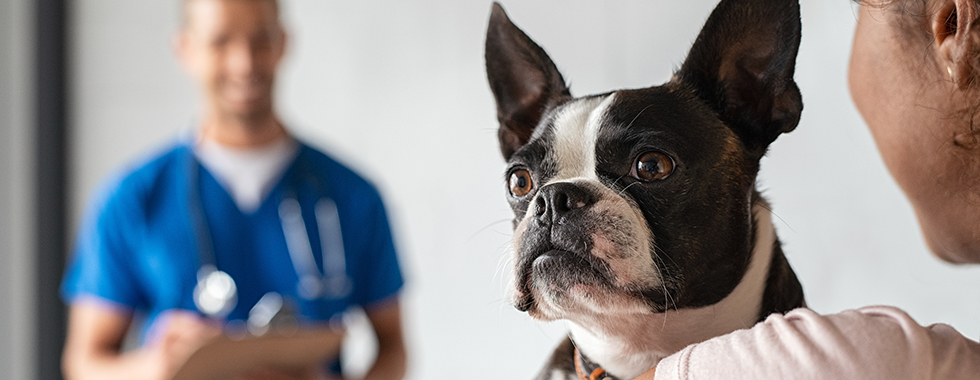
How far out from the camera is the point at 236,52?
1730 millimetres

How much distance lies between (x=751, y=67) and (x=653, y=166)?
9 centimetres

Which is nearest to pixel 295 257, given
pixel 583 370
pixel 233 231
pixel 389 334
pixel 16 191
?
pixel 233 231

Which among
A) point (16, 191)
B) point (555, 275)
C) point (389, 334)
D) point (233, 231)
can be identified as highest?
point (555, 275)

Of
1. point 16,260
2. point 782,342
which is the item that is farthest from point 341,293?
point 16,260

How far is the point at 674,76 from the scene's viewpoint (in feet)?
1.64

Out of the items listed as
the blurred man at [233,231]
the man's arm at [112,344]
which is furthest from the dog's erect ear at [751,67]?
the blurred man at [233,231]

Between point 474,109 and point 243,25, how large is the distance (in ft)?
2.08

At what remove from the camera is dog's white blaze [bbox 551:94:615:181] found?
502 millimetres

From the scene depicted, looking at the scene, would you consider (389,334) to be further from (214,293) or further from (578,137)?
(578,137)

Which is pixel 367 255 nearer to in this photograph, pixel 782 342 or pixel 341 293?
pixel 341 293


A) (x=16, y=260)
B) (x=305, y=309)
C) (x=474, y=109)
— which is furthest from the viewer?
(x=16, y=260)

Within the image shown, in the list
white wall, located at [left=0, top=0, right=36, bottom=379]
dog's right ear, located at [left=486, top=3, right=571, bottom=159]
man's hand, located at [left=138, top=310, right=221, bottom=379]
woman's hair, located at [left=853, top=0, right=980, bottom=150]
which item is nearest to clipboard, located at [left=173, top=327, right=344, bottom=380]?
man's hand, located at [left=138, top=310, right=221, bottom=379]

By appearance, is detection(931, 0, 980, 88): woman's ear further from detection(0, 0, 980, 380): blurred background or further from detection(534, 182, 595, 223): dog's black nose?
detection(534, 182, 595, 223): dog's black nose

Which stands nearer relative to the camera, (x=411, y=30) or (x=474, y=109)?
(x=474, y=109)
